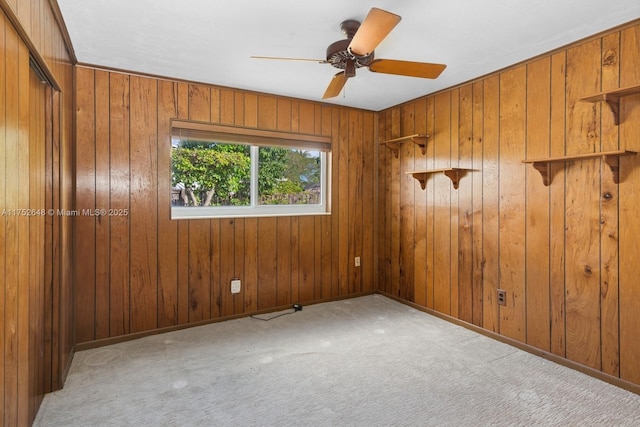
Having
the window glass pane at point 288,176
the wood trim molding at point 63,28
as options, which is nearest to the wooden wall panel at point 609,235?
the window glass pane at point 288,176

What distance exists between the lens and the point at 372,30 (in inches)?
66.2

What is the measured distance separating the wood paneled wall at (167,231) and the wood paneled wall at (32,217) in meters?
0.25

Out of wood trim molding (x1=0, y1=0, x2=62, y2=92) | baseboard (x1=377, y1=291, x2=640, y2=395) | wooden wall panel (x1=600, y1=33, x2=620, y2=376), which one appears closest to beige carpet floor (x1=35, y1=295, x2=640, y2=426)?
baseboard (x1=377, y1=291, x2=640, y2=395)

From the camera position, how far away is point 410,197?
12.3ft

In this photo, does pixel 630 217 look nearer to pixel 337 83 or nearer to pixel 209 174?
pixel 337 83

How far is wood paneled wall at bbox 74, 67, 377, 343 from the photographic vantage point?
2748 mm

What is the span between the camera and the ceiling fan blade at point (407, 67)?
210 cm

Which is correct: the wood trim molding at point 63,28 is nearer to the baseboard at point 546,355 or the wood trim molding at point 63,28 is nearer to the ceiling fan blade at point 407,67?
the ceiling fan blade at point 407,67

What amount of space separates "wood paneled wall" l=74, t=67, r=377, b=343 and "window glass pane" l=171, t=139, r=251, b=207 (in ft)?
0.47

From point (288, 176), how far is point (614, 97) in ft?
8.83

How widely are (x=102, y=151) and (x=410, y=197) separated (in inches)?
114

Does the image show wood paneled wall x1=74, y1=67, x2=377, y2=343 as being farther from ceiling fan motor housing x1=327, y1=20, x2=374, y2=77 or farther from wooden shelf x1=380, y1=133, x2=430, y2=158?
ceiling fan motor housing x1=327, y1=20, x2=374, y2=77

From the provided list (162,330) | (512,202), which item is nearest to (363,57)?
(512,202)

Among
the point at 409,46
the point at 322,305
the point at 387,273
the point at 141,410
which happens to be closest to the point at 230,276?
the point at 322,305
